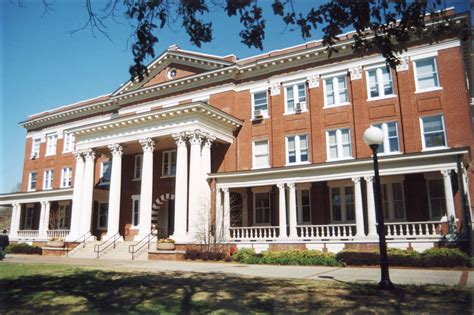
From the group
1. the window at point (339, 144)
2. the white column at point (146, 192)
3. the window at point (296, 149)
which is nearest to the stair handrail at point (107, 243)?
the white column at point (146, 192)

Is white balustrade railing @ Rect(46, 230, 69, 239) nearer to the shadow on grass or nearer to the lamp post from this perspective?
the shadow on grass

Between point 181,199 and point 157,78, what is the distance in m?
13.7

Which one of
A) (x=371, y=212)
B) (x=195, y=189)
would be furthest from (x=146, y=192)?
(x=371, y=212)

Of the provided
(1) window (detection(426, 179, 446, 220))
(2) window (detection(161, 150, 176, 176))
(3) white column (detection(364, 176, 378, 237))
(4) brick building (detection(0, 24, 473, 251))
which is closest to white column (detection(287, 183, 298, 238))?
(4) brick building (detection(0, 24, 473, 251))

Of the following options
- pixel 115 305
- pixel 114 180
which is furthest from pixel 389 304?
pixel 114 180

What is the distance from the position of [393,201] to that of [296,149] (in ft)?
24.1

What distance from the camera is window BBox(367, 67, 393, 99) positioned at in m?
25.6

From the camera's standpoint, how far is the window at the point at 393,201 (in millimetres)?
23816

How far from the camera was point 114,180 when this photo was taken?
97.2 feet

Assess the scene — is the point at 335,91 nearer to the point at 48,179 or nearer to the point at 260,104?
the point at 260,104

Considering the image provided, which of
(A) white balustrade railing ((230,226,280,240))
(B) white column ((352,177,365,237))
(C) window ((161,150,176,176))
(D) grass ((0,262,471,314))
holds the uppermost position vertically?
Answer: (C) window ((161,150,176,176))

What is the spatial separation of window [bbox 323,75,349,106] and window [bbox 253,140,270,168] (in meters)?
5.37

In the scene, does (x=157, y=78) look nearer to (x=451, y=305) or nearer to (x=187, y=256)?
(x=187, y=256)

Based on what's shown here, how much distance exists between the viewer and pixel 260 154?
29172mm
